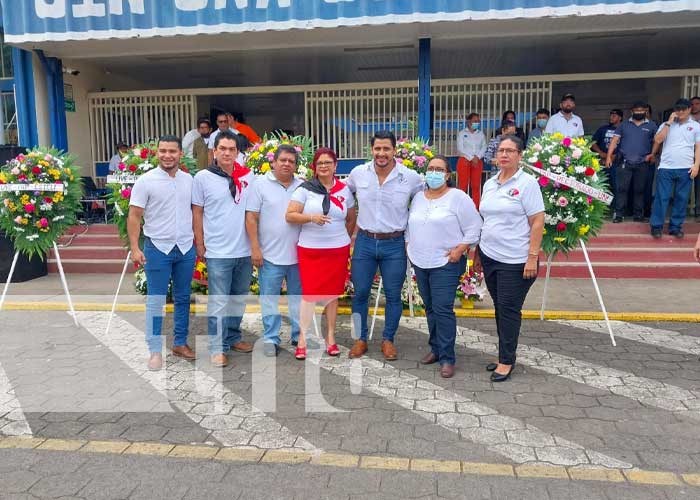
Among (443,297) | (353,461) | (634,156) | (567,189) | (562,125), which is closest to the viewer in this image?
(353,461)

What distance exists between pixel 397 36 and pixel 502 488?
805 cm

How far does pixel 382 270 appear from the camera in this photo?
4.93 m

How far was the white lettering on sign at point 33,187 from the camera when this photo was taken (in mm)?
5957

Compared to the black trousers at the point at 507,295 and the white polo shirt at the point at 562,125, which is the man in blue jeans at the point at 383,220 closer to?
the black trousers at the point at 507,295

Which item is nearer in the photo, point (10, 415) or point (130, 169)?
point (10, 415)

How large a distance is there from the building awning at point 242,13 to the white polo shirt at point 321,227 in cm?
452

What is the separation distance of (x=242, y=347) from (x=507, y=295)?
2.31m

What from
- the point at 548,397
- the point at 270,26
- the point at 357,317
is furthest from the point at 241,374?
the point at 270,26

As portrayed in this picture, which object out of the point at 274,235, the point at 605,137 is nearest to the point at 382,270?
the point at 274,235

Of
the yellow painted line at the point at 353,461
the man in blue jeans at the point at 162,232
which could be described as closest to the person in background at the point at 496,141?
the man in blue jeans at the point at 162,232

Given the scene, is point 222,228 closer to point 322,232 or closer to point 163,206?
point 163,206

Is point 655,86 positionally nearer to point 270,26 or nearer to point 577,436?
point 270,26

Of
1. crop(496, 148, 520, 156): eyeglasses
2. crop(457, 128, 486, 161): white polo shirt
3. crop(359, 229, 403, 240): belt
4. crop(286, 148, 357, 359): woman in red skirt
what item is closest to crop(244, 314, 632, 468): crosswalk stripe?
crop(286, 148, 357, 359): woman in red skirt

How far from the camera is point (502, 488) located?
3021 mm
